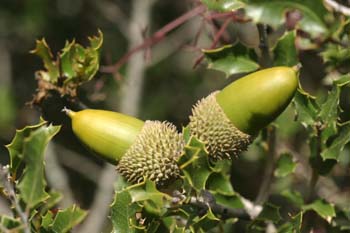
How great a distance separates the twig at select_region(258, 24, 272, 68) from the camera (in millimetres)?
2385

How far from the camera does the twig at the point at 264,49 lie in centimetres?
238

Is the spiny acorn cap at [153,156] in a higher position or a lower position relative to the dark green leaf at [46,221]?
higher

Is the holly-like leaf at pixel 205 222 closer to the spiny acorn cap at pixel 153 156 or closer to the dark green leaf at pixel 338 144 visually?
the spiny acorn cap at pixel 153 156

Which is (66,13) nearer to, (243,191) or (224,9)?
(243,191)

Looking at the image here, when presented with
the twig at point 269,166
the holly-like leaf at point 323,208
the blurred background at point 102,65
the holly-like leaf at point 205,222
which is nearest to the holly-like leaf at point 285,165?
the twig at point 269,166

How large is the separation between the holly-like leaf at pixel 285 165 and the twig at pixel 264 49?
37 cm

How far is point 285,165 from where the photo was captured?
2672 mm

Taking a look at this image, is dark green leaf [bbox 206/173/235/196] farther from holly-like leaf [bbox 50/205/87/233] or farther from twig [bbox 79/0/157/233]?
twig [bbox 79/0/157/233]

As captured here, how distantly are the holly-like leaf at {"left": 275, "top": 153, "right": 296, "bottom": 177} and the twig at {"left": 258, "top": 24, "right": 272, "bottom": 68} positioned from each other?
14.5 inches

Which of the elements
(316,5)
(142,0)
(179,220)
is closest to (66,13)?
(142,0)

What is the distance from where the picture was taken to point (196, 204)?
217cm

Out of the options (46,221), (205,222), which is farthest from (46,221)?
(205,222)

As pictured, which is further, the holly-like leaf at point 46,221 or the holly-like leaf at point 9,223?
the holly-like leaf at point 46,221

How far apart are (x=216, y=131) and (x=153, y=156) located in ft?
0.64
